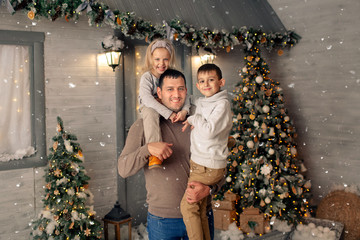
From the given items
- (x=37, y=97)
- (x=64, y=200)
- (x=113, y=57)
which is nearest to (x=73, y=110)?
(x=37, y=97)

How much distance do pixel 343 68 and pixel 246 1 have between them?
6.85ft

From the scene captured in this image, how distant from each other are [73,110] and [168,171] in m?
3.23

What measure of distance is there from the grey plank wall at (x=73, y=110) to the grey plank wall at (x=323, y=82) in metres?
1.82

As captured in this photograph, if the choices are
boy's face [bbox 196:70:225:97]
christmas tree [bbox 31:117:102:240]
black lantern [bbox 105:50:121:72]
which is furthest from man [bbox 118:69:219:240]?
black lantern [bbox 105:50:121:72]

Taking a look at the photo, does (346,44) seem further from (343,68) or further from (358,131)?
(358,131)

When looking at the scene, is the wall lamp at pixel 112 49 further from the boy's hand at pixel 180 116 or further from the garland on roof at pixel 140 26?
the boy's hand at pixel 180 116

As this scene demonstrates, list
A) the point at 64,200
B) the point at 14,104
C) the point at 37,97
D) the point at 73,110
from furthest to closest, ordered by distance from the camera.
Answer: the point at 73,110
the point at 37,97
the point at 14,104
the point at 64,200

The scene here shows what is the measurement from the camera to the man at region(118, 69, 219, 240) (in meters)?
2.07

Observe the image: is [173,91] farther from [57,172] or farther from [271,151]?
[271,151]

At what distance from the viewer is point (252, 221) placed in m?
5.36

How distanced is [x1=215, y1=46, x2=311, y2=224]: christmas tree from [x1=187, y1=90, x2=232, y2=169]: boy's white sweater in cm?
315

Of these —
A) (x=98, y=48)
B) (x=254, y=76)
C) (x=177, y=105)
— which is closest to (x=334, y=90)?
(x=254, y=76)

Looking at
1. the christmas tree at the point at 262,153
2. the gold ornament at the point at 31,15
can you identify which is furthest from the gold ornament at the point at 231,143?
the christmas tree at the point at 262,153

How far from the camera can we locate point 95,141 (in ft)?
17.1
